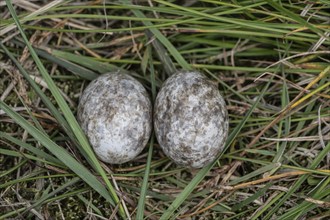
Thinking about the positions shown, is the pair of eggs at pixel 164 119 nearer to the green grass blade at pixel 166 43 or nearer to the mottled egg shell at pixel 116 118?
the mottled egg shell at pixel 116 118

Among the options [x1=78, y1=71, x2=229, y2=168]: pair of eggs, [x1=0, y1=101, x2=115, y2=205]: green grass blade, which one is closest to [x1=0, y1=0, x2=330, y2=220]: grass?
[x1=0, y1=101, x2=115, y2=205]: green grass blade

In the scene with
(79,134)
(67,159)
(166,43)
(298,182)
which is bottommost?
(298,182)

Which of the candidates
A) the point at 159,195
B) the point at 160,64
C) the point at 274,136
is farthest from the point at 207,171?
the point at 160,64

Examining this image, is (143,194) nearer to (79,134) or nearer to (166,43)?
(79,134)

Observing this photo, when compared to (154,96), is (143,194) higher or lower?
lower

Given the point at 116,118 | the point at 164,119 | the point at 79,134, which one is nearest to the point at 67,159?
the point at 79,134

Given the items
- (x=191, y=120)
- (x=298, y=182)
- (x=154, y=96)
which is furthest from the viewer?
(x=154, y=96)

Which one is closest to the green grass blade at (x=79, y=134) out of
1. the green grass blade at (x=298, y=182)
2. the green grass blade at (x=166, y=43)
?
the green grass blade at (x=166, y=43)
